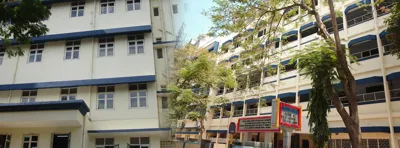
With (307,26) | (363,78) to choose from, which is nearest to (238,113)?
(307,26)

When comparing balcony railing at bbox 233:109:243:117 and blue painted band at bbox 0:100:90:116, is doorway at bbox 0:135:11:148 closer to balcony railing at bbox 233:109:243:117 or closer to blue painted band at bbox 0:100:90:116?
blue painted band at bbox 0:100:90:116

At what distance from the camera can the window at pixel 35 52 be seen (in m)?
11.9

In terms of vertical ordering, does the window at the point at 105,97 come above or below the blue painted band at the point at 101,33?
below

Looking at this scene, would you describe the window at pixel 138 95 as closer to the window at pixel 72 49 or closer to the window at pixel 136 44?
the window at pixel 136 44

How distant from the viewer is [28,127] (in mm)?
10539

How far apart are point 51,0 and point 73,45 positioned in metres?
2.31

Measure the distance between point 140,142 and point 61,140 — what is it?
255 centimetres

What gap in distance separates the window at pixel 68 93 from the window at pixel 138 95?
6.65 ft

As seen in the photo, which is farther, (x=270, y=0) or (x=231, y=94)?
(x=231, y=94)

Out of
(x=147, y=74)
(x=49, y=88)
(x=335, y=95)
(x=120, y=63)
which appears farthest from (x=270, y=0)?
(x=49, y=88)

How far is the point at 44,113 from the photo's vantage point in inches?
380

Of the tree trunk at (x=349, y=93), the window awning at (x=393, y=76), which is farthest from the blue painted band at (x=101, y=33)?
the window awning at (x=393, y=76)

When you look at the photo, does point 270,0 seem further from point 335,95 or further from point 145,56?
point 145,56

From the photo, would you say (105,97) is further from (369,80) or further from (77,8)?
(369,80)
